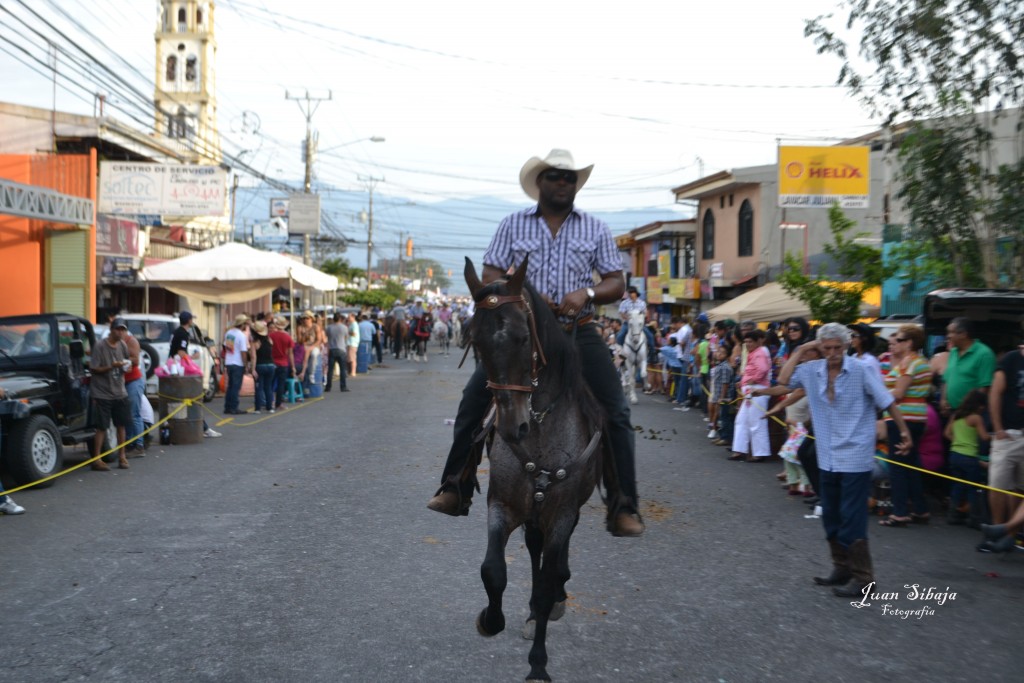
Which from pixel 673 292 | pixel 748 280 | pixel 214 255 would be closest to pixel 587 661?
pixel 214 255

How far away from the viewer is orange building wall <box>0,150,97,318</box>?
73.9 feet

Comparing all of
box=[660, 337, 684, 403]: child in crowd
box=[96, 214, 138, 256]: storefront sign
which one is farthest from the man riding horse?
box=[96, 214, 138, 256]: storefront sign

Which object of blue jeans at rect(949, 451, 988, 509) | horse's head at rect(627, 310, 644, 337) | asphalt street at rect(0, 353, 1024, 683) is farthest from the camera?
horse's head at rect(627, 310, 644, 337)

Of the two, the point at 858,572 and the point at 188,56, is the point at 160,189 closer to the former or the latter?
the point at 858,572

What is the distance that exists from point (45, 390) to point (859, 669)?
Result: 10112mm

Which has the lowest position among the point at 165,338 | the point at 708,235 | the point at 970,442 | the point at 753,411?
the point at 753,411

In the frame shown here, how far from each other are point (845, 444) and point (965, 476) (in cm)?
269

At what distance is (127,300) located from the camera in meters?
33.8

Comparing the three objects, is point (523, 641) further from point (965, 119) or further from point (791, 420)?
point (965, 119)

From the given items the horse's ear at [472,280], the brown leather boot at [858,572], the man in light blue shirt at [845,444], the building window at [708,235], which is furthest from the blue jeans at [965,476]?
the building window at [708,235]

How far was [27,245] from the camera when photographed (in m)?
22.7

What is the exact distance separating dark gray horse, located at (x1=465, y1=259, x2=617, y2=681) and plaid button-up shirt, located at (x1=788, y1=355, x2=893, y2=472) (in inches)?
108

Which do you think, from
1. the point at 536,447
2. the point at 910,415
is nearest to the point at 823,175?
the point at 910,415

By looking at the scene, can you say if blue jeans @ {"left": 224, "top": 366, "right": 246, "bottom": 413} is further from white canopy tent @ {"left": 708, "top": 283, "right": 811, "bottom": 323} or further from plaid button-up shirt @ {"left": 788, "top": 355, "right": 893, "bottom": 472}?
plaid button-up shirt @ {"left": 788, "top": 355, "right": 893, "bottom": 472}
